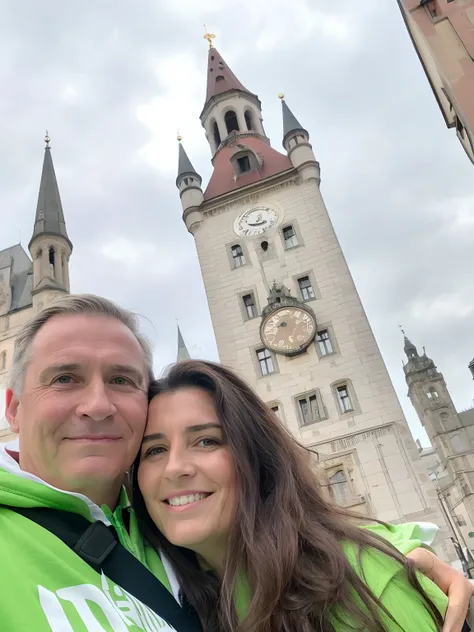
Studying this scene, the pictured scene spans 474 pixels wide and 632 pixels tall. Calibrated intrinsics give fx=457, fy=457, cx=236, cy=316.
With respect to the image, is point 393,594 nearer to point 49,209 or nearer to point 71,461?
point 71,461

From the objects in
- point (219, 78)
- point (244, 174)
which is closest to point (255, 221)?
point (244, 174)

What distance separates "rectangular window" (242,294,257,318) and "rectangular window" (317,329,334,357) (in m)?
2.99

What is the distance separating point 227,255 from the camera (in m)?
21.2

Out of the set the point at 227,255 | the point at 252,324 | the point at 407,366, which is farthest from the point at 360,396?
the point at 407,366

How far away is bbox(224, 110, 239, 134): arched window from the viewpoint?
29775 millimetres

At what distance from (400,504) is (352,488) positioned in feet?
5.13

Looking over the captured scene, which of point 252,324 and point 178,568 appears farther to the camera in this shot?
point 252,324

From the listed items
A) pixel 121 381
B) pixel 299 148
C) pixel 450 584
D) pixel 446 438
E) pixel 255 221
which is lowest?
pixel 450 584

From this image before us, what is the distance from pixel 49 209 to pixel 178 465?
21948mm

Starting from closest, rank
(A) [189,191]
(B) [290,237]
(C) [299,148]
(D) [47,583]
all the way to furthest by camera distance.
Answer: (D) [47,583]
(B) [290,237]
(C) [299,148]
(A) [189,191]

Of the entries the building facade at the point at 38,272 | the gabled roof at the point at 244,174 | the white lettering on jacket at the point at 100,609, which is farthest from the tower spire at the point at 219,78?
the white lettering on jacket at the point at 100,609

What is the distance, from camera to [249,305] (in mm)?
19969

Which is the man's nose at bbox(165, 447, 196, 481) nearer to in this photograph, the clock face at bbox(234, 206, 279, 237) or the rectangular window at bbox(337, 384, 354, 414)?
the rectangular window at bbox(337, 384, 354, 414)

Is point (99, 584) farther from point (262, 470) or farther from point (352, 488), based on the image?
point (352, 488)
